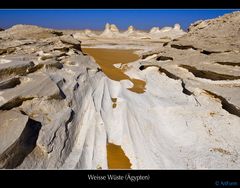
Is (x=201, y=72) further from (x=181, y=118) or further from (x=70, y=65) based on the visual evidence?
(x=70, y=65)

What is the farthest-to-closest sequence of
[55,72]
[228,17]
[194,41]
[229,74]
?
[228,17], [194,41], [229,74], [55,72]

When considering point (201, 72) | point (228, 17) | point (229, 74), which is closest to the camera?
point (229, 74)

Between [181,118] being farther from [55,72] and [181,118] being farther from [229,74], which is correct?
[55,72]

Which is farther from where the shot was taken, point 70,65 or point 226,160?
point 70,65
